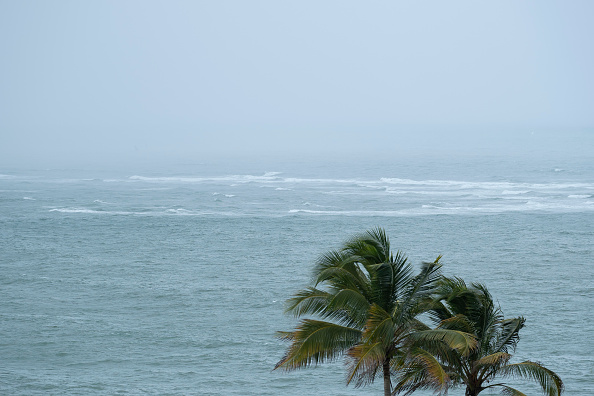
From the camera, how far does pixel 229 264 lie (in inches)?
2128

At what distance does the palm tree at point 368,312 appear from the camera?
1454 cm

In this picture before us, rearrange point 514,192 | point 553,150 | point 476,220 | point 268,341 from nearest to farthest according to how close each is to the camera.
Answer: point 268,341
point 476,220
point 514,192
point 553,150

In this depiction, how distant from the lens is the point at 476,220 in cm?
6994

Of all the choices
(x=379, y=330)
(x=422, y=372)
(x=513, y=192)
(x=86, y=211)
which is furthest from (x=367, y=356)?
(x=513, y=192)

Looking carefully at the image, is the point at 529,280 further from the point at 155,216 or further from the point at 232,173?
the point at 232,173

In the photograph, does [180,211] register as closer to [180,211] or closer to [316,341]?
[180,211]

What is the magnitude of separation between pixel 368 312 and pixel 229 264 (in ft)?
130

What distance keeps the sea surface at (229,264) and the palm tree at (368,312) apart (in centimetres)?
1541

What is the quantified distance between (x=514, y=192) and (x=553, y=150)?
79379 millimetres

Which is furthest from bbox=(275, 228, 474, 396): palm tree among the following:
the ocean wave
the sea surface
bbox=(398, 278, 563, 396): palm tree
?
the ocean wave

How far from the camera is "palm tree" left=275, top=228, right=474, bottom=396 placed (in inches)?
572

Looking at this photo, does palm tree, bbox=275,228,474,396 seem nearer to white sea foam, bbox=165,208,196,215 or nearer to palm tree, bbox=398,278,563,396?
palm tree, bbox=398,278,563,396

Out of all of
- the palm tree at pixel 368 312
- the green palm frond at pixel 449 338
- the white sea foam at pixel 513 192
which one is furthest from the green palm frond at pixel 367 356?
the white sea foam at pixel 513 192

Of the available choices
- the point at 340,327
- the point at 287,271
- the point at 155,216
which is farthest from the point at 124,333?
the point at 155,216
